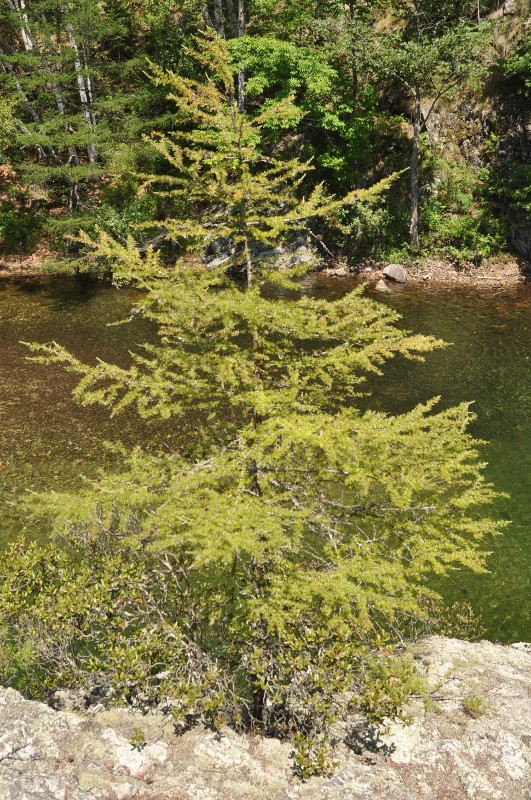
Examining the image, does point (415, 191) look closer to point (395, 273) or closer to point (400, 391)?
point (395, 273)

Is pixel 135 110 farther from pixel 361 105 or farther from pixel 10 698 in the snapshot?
pixel 10 698

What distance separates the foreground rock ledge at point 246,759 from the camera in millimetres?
4633

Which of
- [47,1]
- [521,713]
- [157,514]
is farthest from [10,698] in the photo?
[47,1]

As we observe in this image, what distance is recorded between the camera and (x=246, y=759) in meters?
5.36

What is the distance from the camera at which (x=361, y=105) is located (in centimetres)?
2689

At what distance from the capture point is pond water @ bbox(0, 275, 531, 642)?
9922 mm

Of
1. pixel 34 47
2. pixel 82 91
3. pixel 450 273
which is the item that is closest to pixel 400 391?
pixel 450 273

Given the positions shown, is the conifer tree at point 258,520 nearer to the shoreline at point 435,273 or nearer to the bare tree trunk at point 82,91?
the shoreline at point 435,273

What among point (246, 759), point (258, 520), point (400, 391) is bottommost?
point (246, 759)

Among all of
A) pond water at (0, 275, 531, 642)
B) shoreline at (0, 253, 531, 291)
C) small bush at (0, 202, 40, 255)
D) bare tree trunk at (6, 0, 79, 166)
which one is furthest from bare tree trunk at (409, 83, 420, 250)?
small bush at (0, 202, 40, 255)

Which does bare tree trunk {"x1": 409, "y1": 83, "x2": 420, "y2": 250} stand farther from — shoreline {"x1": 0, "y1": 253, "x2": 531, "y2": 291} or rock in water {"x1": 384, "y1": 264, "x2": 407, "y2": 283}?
rock in water {"x1": 384, "y1": 264, "x2": 407, "y2": 283}

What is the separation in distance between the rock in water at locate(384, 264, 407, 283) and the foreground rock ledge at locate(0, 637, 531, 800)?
22.7 meters

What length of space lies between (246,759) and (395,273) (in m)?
24.6

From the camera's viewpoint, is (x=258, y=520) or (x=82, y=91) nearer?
(x=258, y=520)
